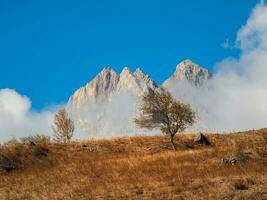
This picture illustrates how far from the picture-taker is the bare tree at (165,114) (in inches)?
2302

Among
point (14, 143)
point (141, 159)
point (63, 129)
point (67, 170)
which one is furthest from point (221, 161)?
point (63, 129)

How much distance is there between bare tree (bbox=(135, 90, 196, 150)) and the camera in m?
58.5

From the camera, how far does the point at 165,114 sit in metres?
58.6

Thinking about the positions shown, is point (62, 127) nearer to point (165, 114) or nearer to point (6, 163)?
point (165, 114)

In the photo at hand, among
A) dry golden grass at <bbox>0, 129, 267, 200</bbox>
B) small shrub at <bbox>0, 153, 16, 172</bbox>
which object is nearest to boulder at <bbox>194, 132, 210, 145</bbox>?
dry golden grass at <bbox>0, 129, 267, 200</bbox>

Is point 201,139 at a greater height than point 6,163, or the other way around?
point 201,139

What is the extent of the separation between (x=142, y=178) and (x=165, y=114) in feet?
97.5

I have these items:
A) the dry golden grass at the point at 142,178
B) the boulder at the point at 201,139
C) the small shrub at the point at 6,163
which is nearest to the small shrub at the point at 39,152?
the dry golden grass at the point at 142,178

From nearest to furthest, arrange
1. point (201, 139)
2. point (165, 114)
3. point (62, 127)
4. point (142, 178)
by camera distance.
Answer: point (142, 178), point (201, 139), point (165, 114), point (62, 127)

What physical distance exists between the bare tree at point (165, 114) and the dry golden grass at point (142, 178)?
10.2 meters

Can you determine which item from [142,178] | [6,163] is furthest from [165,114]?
[142,178]

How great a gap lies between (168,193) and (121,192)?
2.55m

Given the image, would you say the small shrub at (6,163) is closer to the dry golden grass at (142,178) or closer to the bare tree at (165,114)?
the dry golden grass at (142,178)

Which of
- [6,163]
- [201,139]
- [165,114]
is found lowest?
Answer: [6,163]
